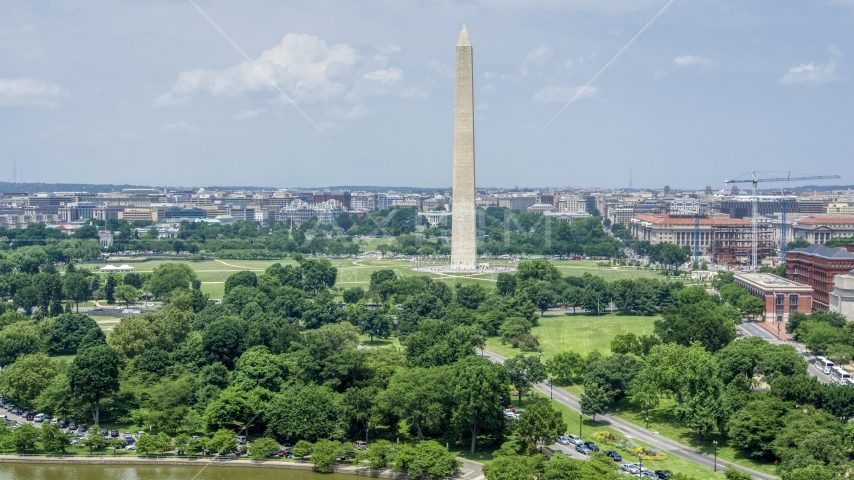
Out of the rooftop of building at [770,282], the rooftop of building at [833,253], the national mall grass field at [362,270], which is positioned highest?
the rooftop of building at [833,253]

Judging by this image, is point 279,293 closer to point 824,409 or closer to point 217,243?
point 824,409

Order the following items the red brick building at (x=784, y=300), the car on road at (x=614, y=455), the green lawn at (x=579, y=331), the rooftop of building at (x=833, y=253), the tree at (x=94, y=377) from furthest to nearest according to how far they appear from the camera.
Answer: the red brick building at (x=784, y=300)
the rooftop of building at (x=833, y=253)
the green lawn at (x=579, y=331)
the tree at (x=94, y=377)
the car on road at (x=614, y=455)

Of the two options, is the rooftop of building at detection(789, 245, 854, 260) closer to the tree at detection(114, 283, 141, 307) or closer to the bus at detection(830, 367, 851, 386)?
the bus at detection(830, 367, 851, 386)

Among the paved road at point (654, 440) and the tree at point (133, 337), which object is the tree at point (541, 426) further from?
the tree at point (133, 337)

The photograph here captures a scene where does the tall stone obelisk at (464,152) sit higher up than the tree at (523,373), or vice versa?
the tall stone obelisk at (464,152)

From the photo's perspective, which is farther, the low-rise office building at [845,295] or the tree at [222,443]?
the low-rise office building at [845,295]

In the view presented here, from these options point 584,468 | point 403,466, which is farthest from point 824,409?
point 403,466

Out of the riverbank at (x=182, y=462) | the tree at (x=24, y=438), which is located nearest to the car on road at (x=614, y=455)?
the riverbank at (x=182, y=462)

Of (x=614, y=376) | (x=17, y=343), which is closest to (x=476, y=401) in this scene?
(x=614, y=376)
